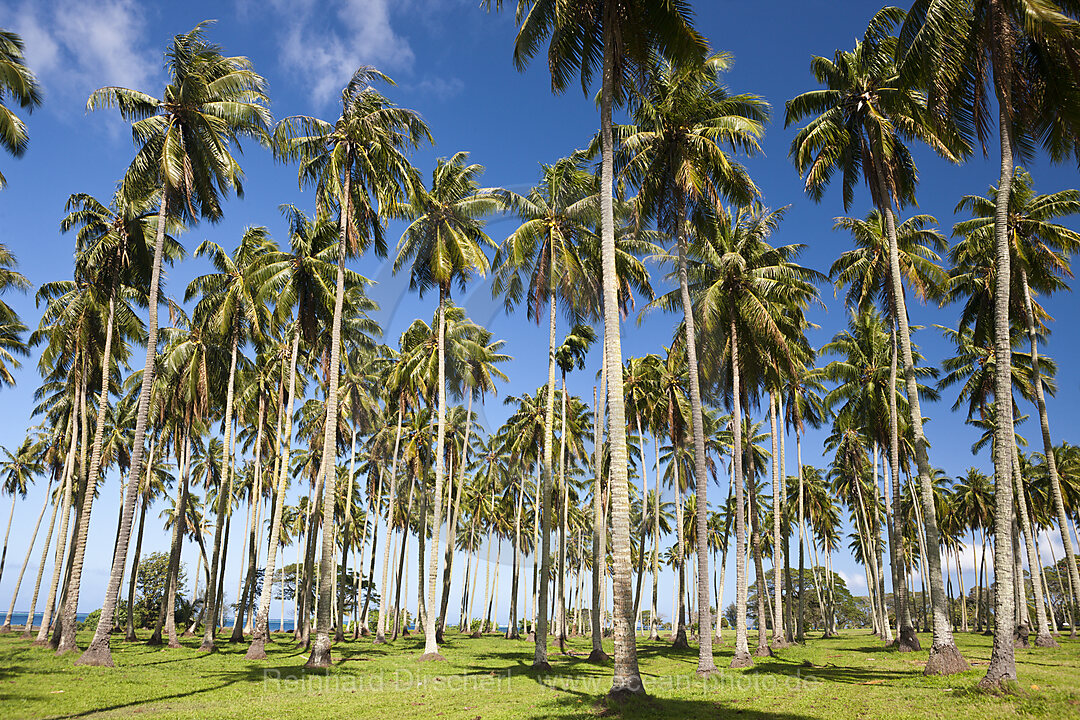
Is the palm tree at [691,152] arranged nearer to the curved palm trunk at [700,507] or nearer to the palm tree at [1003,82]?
the curved palm trunk at [700,507]

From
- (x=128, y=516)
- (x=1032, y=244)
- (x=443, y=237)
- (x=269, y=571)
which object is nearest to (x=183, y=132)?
(x=443, y=237)

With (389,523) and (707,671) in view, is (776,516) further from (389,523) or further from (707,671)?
(389,523)

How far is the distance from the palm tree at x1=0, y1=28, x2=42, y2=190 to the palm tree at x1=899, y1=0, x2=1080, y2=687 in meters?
24.0

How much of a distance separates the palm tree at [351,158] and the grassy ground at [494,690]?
18.9 ft

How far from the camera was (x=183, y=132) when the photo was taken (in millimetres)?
21719

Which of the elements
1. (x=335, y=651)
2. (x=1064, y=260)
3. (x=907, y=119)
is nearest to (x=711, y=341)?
(x=907, y=119)

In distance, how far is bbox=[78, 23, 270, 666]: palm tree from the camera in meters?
20.3

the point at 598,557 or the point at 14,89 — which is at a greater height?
the point at 14,89

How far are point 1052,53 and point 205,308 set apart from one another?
31.8 m

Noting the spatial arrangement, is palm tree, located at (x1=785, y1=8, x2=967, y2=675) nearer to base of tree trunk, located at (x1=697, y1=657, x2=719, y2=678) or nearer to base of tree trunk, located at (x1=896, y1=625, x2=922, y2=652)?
base of tree trunk, located at (x1=697, y1=657, x2=719, y2=678)

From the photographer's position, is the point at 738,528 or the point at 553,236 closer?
the point at 738,528

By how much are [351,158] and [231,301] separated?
27.0 ft

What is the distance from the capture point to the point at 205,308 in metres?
28.4

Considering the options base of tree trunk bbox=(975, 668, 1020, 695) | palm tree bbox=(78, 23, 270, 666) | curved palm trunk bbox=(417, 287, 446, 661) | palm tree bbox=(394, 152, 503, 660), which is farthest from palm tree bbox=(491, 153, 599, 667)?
base of tree trunk bbox=(975, 668, 1020, 695)
